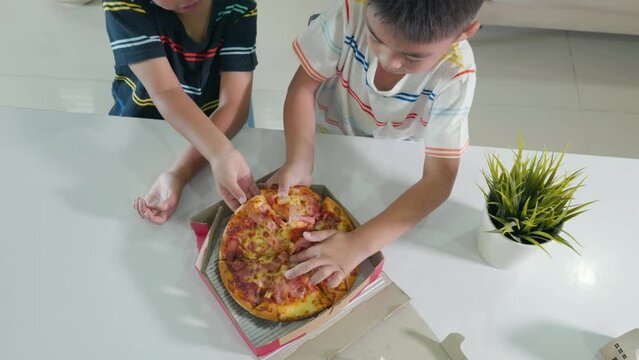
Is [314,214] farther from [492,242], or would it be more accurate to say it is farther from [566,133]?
[566,133]

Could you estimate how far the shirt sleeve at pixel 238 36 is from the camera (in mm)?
1029

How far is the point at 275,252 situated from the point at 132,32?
492 millimetres

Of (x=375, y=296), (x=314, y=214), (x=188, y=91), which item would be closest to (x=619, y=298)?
(x=375, y=296)

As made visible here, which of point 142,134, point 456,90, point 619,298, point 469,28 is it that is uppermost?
point 469,28

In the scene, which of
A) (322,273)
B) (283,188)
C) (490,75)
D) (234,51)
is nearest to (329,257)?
(322,273)

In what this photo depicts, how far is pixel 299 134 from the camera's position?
0.93 meters

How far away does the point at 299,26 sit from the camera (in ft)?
6.91

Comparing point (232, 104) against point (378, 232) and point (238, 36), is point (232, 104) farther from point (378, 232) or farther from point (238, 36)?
point (378, 232)

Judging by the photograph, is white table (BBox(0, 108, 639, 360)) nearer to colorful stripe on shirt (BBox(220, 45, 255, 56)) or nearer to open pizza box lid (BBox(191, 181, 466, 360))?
open pizza box lid (BBox(191, 181, 466, 360))

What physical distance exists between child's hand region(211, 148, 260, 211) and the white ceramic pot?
36 centimetres

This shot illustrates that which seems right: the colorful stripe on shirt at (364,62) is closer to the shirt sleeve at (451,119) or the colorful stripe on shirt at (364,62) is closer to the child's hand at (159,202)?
the shirt sleeve at (451,119)

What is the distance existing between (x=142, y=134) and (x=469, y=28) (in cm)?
60

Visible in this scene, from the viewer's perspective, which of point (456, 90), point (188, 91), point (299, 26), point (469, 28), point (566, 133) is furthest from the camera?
point (299, 26)

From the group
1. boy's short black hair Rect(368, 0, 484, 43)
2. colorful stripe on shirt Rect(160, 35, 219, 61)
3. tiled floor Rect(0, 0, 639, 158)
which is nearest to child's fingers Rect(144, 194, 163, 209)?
colorful stripe on shirt Rect(160, 35, 219, 61)
